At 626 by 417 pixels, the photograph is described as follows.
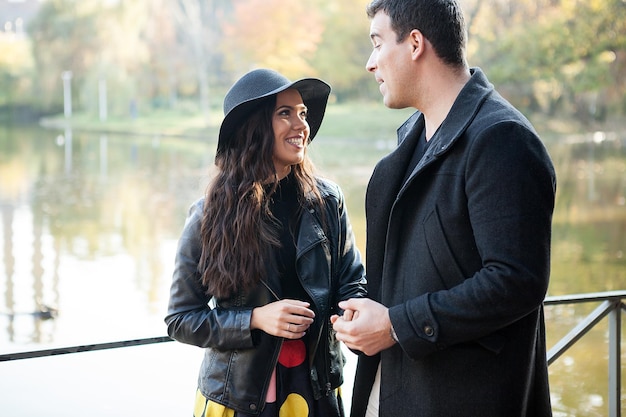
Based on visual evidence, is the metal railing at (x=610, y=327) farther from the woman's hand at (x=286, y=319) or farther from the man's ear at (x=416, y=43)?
the man's ear at (x=416, y=43)

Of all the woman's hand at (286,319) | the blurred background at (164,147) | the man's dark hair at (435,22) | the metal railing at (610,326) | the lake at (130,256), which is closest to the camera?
the man's dark hair at (435,22)

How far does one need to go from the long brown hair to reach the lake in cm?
12

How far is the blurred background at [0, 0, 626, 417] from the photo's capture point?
5391 millimetres

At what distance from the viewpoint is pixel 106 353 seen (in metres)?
4.95

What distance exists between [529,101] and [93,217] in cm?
1355

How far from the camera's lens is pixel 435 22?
4.21 feet

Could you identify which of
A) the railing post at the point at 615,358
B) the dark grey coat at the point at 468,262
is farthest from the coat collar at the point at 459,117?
the railing post at the point at 615,358

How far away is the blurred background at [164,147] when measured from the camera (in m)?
5.39

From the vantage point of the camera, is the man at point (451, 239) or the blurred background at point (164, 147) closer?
the man at point (451, 239)

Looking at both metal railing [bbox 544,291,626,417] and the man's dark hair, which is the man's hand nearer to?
the man's dark hair

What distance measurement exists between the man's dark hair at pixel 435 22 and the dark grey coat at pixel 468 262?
6cm

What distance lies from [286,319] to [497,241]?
0.46m

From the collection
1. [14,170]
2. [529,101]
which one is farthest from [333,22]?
[14,170]

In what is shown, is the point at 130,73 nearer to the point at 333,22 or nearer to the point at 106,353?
the point at 333,22
